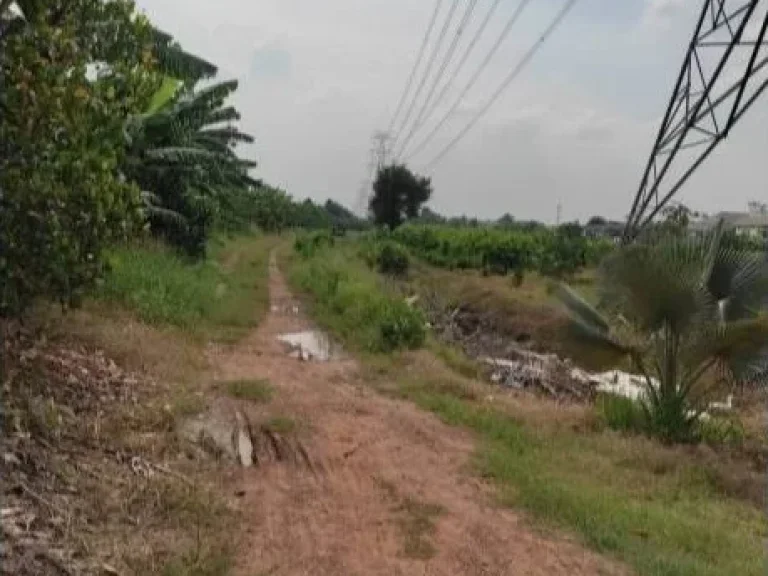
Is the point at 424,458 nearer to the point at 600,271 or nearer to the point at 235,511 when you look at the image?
the point at 235,511

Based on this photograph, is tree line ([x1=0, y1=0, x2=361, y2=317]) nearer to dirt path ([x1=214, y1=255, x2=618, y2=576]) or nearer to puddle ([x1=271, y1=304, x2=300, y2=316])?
dirt path ([x1=214, y1=255, x2=618, y2=576])

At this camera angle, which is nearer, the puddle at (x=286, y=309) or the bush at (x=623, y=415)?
the bush at (x=623, y=415)

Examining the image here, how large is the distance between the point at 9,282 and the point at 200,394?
88.5 inches

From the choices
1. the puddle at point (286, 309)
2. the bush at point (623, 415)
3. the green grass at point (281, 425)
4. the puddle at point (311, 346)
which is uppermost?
the bush at point (623, 415)

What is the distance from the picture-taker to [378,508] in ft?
21.4

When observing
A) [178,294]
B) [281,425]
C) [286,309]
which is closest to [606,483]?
[281,425]

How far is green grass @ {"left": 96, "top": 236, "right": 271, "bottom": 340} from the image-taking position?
13375 mm

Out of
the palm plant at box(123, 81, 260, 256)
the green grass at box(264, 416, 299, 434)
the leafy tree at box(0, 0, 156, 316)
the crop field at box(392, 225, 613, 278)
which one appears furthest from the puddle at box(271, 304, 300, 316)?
the crop field at box(392, 225, 613, 278)

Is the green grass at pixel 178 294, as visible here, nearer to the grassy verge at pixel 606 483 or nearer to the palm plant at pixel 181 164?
the palm plant at pixel 181 164

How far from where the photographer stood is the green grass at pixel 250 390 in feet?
30.7

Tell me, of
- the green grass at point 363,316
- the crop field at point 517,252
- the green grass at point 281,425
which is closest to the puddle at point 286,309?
the green grass at point 363,316

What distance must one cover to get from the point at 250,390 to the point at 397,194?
→ 2039 inches

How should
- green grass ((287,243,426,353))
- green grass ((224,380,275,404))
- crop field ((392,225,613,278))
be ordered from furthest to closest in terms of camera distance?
crop field ((392,225,613,278)), green grass ((287,243,426,353)), green grass ((224,380,275,404))

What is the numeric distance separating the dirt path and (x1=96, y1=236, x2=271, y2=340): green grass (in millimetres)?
3069
